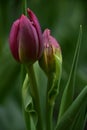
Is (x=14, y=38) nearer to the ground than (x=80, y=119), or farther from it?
farther from it

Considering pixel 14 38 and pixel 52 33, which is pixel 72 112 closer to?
pixel 14 38

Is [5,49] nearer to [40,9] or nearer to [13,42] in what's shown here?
[40,9]

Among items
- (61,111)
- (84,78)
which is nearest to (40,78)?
(61,111)

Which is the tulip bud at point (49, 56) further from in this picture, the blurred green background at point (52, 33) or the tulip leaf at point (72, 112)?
the blurred green background at point (52, 33)

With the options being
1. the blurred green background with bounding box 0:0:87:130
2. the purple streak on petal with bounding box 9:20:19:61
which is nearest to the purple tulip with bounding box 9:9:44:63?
the purple streak on petal with bounding box 9:20:19:61

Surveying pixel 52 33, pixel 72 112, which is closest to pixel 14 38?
pixel 72 112

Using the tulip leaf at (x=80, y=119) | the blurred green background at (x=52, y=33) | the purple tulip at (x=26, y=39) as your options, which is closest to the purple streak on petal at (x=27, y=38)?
the purple tulip at (x=26, y=39)

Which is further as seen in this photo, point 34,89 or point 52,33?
point 52,33
